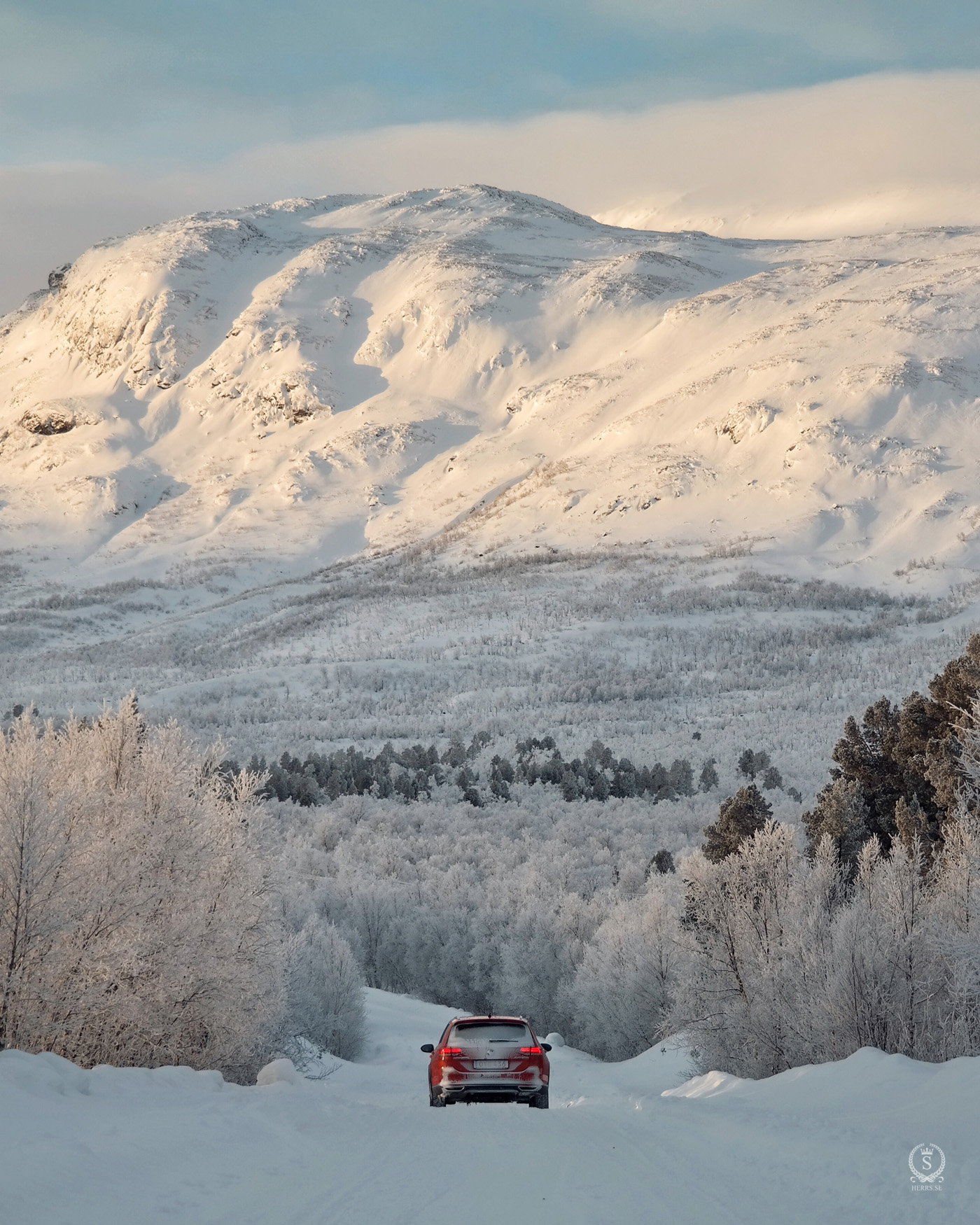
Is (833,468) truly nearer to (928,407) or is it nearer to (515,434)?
(928,407)

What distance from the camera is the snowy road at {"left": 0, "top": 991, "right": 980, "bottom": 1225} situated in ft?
26.5

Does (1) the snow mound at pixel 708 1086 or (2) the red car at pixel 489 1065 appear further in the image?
(1) the snow mound at pixel 708 1086

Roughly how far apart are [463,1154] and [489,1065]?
4024 millimetres

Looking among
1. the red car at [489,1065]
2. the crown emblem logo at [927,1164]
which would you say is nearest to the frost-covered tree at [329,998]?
the red car at [489,1065]

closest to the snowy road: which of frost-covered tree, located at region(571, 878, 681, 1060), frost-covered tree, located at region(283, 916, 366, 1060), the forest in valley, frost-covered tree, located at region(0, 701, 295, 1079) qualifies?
frost-covered tree, located at region(0, 701, 295, 1079)

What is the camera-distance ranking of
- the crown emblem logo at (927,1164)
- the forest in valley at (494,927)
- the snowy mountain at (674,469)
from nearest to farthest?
the crown emblem logo at (927,1164)
the forest in valley at (494,927)
the snowy mountain at (674,469)

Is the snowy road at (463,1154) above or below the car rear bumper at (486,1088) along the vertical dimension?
above

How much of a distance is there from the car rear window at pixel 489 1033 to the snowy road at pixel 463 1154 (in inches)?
30.5

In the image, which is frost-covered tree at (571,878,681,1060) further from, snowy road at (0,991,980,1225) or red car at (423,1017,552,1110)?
snowy road at (0,991,980,1225)

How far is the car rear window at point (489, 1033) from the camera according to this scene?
543 inches

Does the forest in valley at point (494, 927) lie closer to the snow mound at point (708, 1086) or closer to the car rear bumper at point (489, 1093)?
the snow mound at point (708, 1086)

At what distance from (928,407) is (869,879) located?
140m

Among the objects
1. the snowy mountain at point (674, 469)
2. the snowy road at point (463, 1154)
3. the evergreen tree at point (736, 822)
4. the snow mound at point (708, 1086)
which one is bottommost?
the snow mound at point (708, 1086)

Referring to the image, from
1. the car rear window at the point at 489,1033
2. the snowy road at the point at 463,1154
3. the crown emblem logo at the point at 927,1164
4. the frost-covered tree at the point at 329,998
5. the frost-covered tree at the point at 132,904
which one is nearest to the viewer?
the snowy road at the point at 463,1154
